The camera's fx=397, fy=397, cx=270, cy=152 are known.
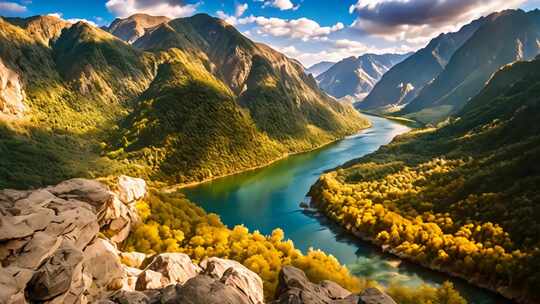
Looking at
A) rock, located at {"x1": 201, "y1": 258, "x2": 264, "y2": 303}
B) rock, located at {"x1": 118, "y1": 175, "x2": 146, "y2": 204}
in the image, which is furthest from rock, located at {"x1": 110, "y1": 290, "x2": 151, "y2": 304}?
rock, located at {"x1": 118, "y1": 175, "x2": 146, "y2": 204}

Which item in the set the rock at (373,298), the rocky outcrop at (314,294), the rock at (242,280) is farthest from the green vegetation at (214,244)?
the rock at (373,298)

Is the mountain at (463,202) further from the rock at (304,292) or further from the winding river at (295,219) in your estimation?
the rock at (304,292)

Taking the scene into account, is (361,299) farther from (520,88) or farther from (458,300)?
(520,88)

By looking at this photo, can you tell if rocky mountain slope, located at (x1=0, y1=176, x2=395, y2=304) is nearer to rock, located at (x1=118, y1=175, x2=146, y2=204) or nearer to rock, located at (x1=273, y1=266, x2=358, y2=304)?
rock, located at (x1=273, y1=266, x2=358, y2=304)

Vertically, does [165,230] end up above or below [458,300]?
above

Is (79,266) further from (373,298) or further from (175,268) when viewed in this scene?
(373,298)

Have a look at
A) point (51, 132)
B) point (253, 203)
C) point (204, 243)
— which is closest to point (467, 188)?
point (253, 203)
